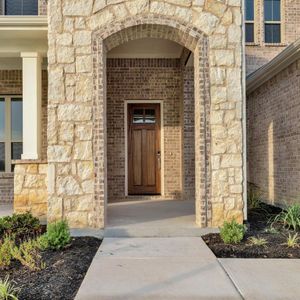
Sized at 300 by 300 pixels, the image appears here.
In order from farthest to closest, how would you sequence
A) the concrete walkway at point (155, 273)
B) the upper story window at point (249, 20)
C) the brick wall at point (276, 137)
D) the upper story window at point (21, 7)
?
the upper story window at point (249, 20) < the upper story window at point (21, 7) < the brick wall at point (276, 137) < the concrete walkway at point (155, 273)

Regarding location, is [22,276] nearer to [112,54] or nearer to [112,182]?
[112,182]

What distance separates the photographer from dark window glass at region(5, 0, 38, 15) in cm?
945

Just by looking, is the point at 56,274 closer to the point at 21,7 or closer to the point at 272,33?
the point at 21,7

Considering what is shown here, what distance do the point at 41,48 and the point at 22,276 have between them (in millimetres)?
4559

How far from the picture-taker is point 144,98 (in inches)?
347

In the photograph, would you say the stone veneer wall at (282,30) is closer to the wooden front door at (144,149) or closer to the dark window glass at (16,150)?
the wooden front door at (144,149)

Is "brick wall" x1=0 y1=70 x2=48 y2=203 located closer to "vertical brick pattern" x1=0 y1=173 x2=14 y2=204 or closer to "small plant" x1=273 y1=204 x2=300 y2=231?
"vertical brick pattern" x1=0 y1=173 x2=14 y2=204

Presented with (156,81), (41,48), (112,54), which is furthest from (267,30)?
(41,48)

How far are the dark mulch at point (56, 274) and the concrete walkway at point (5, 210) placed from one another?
2870mm

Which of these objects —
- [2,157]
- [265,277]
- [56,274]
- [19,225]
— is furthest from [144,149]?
[265,277]

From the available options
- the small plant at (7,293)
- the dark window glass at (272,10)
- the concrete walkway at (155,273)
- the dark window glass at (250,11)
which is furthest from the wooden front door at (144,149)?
the small plant at (7,293)

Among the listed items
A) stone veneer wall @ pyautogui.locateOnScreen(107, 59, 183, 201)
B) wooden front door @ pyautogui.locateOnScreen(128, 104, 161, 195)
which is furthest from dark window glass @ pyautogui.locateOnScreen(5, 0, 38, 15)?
wooden front door @ pyautogui.locateOnScreen(128, 104, 161, 195)

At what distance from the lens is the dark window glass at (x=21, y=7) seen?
945 centimetres

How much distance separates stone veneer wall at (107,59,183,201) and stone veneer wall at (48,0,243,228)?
11.1ft
